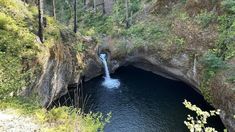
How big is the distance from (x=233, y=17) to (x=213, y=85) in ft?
31.2

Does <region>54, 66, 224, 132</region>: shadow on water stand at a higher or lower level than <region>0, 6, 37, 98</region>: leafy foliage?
lower

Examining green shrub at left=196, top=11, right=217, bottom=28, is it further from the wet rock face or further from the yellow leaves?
the yellow leaves

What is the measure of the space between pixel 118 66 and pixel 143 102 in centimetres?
1053

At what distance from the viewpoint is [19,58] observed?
27.6 meters

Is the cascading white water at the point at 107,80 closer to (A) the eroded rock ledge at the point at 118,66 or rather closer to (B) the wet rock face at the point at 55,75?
(A) the eroded rock ledge at the point at 118,66

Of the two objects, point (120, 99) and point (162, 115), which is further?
point (120, 99)

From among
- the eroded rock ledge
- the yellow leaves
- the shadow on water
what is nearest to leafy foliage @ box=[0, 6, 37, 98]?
the yellow leaves

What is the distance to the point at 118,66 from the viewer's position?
46.5 m

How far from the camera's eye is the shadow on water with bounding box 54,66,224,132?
105ft

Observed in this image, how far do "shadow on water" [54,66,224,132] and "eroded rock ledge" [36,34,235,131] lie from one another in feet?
4.14

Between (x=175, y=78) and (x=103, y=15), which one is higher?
(x=103, y=15)

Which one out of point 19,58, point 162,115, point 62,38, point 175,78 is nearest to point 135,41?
point 175,78

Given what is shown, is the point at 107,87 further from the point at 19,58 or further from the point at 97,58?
the point at 19,58

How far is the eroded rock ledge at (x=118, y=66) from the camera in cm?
3030
